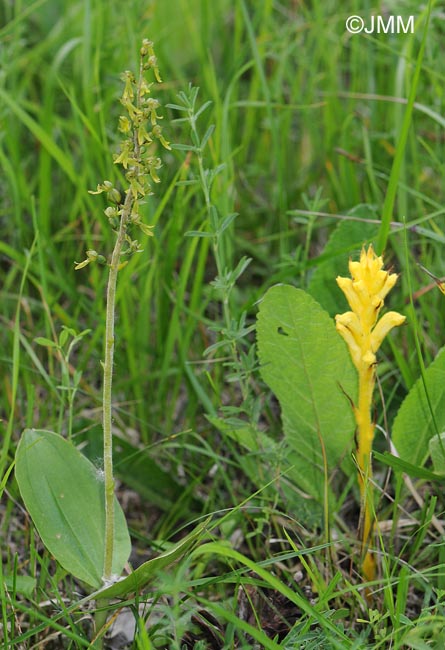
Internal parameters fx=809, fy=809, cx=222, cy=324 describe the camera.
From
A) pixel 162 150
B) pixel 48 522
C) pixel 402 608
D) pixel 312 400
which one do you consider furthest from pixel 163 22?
pixel 402 608

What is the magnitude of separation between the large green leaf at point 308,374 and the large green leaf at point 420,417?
112mm

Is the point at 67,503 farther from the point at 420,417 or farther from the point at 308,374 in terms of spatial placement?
the point at 420,417

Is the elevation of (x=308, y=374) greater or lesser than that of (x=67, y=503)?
greater

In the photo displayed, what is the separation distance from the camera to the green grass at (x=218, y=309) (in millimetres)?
1634

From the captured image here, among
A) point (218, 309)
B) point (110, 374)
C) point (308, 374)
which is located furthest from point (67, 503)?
point (218, 309)

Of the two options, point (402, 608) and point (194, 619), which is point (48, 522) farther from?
point (402, 608)

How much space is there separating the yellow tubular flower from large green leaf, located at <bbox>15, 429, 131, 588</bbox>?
506 millimetres

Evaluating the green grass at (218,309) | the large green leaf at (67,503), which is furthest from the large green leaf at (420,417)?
the large green leaf at (67,503)

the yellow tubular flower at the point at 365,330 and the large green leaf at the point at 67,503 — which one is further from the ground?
the yellow tubular flower at the point at 365,330

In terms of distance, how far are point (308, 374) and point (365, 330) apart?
25 centimetres

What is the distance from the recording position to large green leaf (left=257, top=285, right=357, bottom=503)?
177 centimetres

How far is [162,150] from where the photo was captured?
2.92 meters

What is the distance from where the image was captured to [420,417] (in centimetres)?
181

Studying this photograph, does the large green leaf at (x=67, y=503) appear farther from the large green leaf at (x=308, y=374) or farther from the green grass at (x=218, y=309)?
the large green leaf at (x=308, y=374)
